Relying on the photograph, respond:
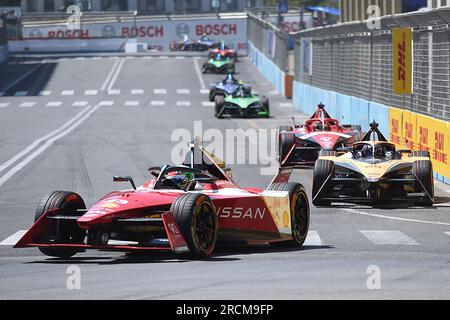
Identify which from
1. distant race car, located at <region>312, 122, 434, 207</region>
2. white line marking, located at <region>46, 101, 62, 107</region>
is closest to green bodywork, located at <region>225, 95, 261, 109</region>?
white line marking, located at <region>46, 101, 62, 107</region>

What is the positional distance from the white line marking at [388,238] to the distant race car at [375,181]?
10.3 ft

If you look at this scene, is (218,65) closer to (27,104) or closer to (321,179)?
(27,104)

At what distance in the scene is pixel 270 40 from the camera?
7219 centimetres

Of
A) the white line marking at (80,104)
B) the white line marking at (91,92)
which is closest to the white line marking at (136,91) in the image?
the white line marking at (91,92)

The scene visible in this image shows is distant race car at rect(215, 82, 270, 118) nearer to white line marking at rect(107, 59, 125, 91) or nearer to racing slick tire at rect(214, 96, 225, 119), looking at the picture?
racing slick tire at rect(214, 96, 225, 119)

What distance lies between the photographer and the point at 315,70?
48.5m

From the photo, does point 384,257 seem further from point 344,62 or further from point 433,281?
point 344,62

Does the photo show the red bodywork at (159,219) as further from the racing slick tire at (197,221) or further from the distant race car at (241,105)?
the distant race car at (241,105)

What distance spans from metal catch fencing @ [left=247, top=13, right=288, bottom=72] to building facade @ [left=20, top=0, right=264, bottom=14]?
25800 millimetres

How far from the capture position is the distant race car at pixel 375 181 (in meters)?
18.9

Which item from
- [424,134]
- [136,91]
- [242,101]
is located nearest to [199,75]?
[136,91]

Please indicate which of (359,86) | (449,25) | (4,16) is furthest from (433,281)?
(4,16)

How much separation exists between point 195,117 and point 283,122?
174 inches
